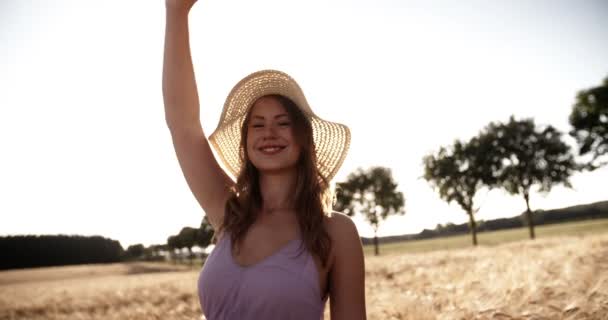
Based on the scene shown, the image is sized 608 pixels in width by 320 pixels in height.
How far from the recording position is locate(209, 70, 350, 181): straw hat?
110 inches

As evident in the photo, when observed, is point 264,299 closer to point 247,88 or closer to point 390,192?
point 247,88

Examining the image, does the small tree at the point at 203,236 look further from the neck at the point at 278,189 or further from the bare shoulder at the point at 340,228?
the bare shoulder at the point at 340,228

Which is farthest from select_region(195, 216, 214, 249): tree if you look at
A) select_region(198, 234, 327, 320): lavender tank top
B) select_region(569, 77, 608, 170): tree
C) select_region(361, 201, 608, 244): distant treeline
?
select_region(198, 234, 327, 320): lavender tank top

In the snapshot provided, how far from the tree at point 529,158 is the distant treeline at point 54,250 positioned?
69.2 m

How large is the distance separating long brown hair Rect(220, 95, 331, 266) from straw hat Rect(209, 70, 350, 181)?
11 cm

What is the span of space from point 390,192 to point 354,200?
570 cm

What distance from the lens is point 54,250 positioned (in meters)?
73.5

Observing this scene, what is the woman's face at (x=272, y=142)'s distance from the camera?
251cm

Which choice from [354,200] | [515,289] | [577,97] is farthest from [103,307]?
[354,200]

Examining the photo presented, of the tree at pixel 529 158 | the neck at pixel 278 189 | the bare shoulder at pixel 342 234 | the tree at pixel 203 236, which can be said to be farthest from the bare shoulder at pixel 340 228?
the tree at pixel 203 236

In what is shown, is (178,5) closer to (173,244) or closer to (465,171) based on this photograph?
(465,171)

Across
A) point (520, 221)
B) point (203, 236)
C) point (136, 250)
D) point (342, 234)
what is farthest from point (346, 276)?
point (136, 250)

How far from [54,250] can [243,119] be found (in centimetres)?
8516

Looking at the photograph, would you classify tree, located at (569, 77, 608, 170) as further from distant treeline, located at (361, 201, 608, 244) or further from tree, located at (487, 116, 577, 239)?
distant treeline, located at (361, 201, 608, 244)
